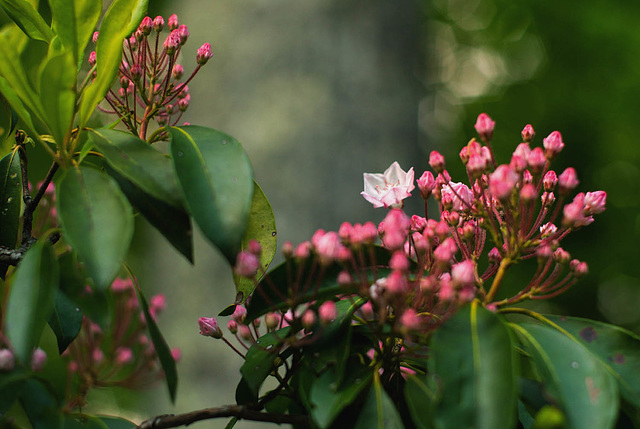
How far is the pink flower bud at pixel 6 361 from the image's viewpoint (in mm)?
534

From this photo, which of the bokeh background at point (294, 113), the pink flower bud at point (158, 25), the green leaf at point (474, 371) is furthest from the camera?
the bokeh background at point (294, 113)

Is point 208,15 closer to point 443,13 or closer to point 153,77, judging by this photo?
point 153,77

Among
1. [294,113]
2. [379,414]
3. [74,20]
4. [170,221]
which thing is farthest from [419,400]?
[294,113]

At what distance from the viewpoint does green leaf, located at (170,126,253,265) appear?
0.47m

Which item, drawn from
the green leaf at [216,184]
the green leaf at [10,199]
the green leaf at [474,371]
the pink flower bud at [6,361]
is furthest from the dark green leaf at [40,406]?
the green leaf at [474,371]

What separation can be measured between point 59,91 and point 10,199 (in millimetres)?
229

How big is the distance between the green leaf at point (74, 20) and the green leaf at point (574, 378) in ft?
1.69

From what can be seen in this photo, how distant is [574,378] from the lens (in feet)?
1.50

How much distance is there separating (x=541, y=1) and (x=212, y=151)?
6659 millimetres

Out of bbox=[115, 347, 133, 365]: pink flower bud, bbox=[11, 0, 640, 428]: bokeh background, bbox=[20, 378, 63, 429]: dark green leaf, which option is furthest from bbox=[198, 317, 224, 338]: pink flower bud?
bbox=[11, 0, 640, 428]: bokeh background

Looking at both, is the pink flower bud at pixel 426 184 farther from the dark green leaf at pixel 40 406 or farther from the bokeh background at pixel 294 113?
the bokeh background at pixel 294 113

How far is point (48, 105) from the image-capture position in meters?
0.55

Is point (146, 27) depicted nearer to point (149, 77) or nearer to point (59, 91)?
point (149, 77)

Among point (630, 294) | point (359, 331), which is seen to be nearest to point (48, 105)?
point (359, 331)
